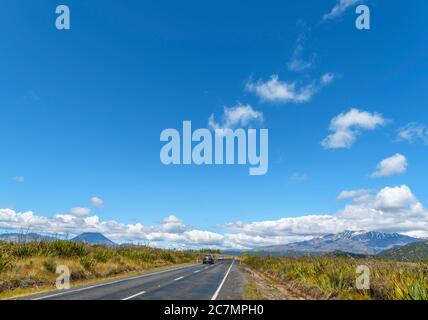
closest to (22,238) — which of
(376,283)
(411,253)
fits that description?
(376,283)

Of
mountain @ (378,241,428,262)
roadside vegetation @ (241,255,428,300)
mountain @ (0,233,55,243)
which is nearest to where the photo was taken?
roadside vegetation @ (241,255,428,300)

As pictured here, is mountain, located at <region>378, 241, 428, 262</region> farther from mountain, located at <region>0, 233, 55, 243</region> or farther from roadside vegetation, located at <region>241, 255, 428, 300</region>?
mountain, located at <region>0, 233, 55, 243</region>

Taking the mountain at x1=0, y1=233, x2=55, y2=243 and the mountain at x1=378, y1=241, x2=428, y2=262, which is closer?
A: the mountain at x1=378, y1=241, x2=428, y2=262

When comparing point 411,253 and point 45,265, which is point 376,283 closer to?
point 411,253

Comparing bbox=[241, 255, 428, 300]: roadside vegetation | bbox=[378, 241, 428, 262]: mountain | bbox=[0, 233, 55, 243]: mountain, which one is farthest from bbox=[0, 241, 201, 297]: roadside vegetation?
bbox=[378, 241, 428, 262]: mountain

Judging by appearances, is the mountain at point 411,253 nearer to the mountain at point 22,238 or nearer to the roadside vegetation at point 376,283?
the roadside vegetation at point 376,283

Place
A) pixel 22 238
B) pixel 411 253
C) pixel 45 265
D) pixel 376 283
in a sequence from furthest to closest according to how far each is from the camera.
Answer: pixel 22 238 < pixel 45 265 < pixel 411 253 < pixel 376 283

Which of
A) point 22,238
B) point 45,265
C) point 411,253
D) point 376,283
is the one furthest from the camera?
point 22,238

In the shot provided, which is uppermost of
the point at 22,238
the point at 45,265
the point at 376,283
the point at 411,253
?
the point at 411,253

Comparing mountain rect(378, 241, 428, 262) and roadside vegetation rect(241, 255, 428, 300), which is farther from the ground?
mountain rect(378, 241, 428, 262)

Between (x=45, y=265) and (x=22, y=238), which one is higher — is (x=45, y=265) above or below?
below

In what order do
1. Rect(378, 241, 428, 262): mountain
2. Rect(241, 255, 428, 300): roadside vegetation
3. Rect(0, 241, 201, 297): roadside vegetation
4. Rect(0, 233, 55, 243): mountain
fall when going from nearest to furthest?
Rect(241, 255, 428, 300): roadside vegetation, Rect(378, 241, 428, 262): mountain, Rect(0, 241, 201, 297): roadside vegetation, Rect(0, 233, 55, 243): mountain
